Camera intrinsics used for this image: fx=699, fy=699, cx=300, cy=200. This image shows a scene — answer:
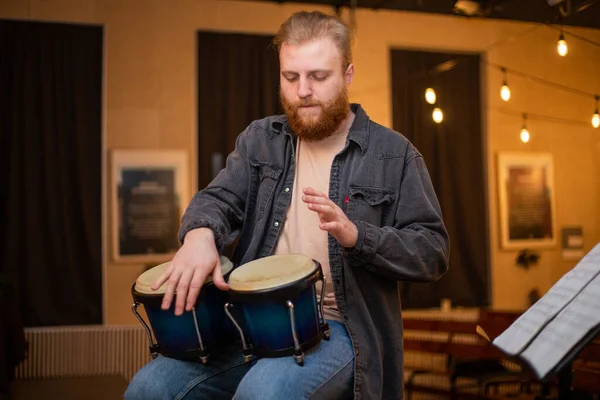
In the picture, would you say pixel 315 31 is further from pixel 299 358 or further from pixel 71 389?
pixel 71 389

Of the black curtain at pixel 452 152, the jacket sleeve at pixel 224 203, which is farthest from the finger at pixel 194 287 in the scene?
the black curtain at pixel 452 152

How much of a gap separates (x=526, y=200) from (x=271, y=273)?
6350mm

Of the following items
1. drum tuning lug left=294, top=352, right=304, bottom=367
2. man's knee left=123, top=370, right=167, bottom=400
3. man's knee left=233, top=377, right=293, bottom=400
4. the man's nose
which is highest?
the man's nose

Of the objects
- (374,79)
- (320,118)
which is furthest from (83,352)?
(320,118)

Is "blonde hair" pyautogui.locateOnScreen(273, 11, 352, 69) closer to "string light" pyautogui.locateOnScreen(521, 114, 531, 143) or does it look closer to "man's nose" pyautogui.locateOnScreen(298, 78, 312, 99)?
"man's nose" pyautogui.locateOnScreen(298, 78, 312, 99)

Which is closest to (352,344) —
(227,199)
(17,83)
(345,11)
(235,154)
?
(227,199)

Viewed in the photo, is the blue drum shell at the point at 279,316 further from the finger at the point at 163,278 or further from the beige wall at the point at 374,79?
the beige wall at the point at 374,79

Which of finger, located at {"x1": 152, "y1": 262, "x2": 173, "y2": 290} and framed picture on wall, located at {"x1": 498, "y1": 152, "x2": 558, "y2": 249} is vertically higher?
framed picture on wall, located at {"x1": 498, "y1": 152, "x2": 558, "y2": 249}

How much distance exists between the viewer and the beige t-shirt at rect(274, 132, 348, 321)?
209 cm

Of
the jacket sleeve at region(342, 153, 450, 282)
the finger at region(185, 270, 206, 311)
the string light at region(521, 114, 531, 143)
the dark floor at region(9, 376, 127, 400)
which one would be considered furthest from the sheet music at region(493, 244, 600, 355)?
the string light at region(521, 114, 531, 143)

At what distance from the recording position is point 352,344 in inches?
76.3

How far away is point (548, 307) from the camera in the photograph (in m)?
1.52

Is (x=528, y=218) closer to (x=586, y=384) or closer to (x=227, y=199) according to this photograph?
(x=586, y=384)

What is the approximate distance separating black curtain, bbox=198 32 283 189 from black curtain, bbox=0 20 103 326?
0.96 meters
